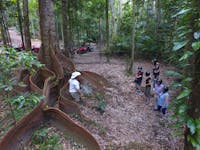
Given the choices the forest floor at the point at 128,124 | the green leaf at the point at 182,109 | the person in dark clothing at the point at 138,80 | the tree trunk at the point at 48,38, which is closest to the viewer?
the green leaf at the point at 182,109

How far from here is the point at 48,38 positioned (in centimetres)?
709

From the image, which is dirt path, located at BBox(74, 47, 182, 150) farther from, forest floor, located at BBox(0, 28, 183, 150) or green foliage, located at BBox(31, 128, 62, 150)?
green foliage, located at BBox(31, 128, 62, 150)

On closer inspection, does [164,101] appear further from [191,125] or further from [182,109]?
[191,125]

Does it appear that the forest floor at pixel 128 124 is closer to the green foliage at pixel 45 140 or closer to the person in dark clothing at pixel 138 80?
the person in dark clothing at pixel 138 80

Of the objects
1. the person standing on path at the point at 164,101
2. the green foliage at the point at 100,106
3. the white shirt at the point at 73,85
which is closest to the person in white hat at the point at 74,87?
the white shirt at the point at 73,85

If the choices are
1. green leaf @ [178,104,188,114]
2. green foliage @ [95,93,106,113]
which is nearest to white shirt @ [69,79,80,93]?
green foliage @ [95,93,106,113]

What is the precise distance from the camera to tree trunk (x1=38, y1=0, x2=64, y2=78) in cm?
700

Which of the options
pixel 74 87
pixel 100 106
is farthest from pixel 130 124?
pixel 74 87

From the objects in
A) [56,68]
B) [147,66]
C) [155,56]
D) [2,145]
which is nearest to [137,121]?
[56,68]

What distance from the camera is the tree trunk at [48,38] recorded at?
23.0 ft

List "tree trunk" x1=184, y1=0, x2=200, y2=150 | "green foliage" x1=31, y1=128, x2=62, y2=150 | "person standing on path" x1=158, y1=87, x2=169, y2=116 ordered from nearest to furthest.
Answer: "tree trunk" x1=184, y1=0, x2=200, y2=150
"green foliage" x1=31, y1=128, x2=62, y2=150
"person standing on path" x1=158, y1=87, x2=169, y2=116

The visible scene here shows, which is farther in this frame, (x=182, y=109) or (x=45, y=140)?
(x=45, y=140)

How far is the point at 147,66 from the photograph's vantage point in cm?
1435

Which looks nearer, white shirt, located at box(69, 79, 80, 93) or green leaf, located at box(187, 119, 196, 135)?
green leaf, located at box(187, 119, 196, 135)
